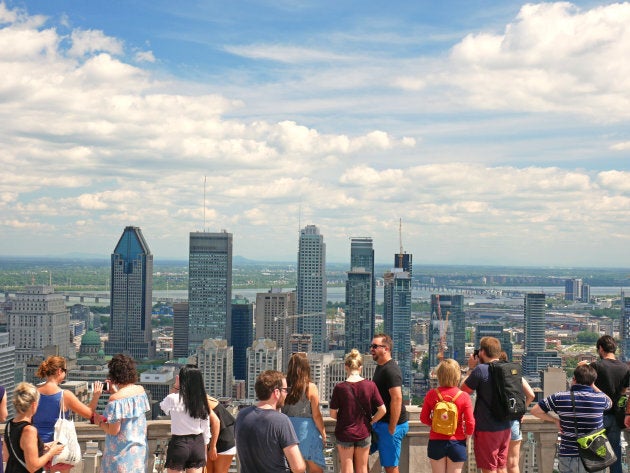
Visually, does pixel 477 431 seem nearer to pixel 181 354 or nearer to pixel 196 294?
pixel 181 354

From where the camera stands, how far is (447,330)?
158500 millimetres

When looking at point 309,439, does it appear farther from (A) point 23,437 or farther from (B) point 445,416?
(A) point 23,437

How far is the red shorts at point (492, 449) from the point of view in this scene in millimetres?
8062

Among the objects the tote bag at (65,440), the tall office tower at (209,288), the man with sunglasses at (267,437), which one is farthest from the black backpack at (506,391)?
the tall office tower at (209,288)

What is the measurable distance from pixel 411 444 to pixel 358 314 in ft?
515

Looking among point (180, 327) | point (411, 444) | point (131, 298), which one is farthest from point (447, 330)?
point (411, 444)

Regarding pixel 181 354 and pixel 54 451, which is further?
pixel 181 354

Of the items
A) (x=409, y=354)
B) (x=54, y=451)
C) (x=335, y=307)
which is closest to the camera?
(x=54, y=451)

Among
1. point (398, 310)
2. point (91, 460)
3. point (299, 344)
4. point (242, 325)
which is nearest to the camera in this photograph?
point (91, 460)

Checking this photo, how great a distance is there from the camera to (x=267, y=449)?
6.34 m

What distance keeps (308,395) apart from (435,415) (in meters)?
1.34

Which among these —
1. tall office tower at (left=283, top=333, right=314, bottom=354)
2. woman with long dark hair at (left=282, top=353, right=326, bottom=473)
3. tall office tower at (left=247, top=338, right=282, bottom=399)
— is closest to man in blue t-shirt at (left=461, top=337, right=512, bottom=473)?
woman with long dark hair at (left=282, top=353, right=326, bottom=473)

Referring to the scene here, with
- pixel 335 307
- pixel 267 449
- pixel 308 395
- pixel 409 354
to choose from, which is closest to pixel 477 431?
pixel 308 395

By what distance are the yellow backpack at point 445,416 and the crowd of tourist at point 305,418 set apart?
0.05 ft
